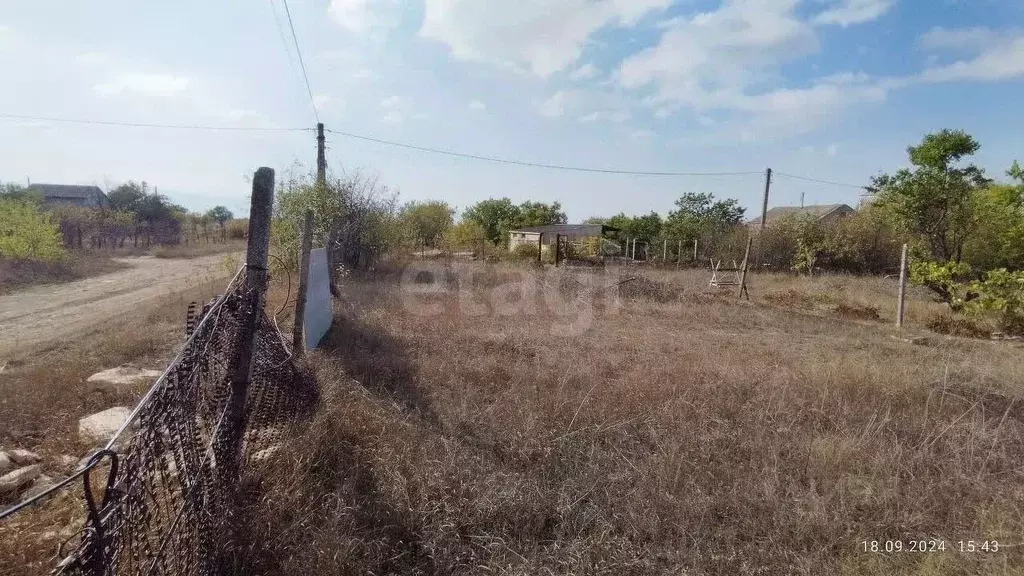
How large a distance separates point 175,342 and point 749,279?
17.1 meters

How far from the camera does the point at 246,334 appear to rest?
2.70 meters

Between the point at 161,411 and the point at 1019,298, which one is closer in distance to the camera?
the point at 161,411

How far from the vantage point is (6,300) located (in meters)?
9.78

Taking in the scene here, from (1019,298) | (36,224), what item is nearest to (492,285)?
(1019,298)

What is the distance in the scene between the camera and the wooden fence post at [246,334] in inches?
99.3

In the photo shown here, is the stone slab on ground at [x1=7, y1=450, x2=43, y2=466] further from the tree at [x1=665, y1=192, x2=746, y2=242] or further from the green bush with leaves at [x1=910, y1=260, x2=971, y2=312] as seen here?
the tree at [x1=665, y1=192, x2=746, y2=242]

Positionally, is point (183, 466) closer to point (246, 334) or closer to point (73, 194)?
point (246, 334)

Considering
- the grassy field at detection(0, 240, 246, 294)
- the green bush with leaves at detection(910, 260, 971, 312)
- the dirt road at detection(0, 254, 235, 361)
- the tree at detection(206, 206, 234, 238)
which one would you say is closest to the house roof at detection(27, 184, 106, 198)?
the tree at detection(206, 206, 234, 238)

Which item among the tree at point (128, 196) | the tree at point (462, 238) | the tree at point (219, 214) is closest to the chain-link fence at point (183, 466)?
the tree at point (462, 238)

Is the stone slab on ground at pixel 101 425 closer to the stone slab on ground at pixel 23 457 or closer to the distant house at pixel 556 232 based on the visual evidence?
→ the stone slab on ground at pixel 23 457

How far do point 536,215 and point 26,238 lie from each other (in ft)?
90.5

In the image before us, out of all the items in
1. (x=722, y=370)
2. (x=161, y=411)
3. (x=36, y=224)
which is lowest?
(x=722, y=370)

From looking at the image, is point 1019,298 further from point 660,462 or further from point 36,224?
point 36,224

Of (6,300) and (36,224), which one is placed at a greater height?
(36,224)
